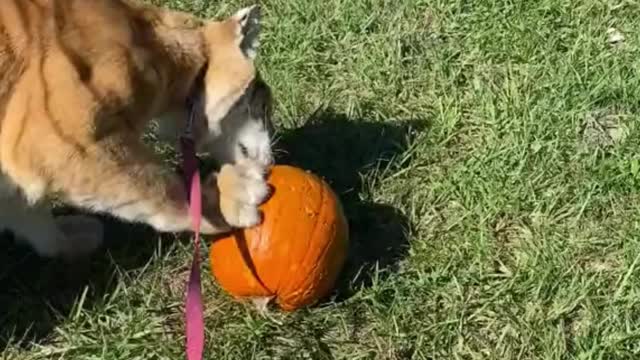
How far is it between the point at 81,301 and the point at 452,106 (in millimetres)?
1706

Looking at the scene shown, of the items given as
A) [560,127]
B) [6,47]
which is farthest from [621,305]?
[6,47]

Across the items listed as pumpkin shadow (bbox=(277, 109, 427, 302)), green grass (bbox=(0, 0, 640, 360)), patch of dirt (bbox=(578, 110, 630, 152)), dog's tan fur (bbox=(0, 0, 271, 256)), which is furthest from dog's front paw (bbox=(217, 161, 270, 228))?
patch of dirt (bbox=(578, 110, 630, 152))

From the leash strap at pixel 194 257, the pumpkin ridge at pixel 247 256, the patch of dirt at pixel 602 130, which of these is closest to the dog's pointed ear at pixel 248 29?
the leash strap at pixel 194 257

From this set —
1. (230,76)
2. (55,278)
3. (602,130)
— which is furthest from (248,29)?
(602,130)

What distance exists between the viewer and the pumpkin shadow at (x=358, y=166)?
4.29 m

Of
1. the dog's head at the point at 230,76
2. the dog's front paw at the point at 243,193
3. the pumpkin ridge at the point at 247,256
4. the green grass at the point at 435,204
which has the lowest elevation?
the green grass at the point at 435,204

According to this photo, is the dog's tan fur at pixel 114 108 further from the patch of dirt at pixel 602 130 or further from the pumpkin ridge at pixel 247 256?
the patch of dirt at pixel 602 130

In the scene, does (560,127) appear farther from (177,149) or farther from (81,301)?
(81,301)

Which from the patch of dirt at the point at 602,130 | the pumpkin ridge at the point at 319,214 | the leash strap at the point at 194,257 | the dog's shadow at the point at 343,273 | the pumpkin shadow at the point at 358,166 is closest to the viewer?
the leash strap at the point at 194,257

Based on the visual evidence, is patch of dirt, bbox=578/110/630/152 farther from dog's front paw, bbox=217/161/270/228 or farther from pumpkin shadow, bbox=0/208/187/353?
pumpkin shadow, bbox=0/208/187/353

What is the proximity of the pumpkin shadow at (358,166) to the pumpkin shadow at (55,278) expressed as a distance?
0.64 m

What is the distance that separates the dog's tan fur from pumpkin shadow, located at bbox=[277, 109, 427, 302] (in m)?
0.45

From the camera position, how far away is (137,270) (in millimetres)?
4293

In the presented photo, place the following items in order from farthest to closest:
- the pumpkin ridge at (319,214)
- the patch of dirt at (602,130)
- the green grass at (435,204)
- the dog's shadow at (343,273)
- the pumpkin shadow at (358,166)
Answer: the patch of dirt at (602,130) < the pumpkin shadow at (358,166) < the dog's shadow at (343,273) < the green grass at (435,204) < the pumpkin ridge at (319,214)
